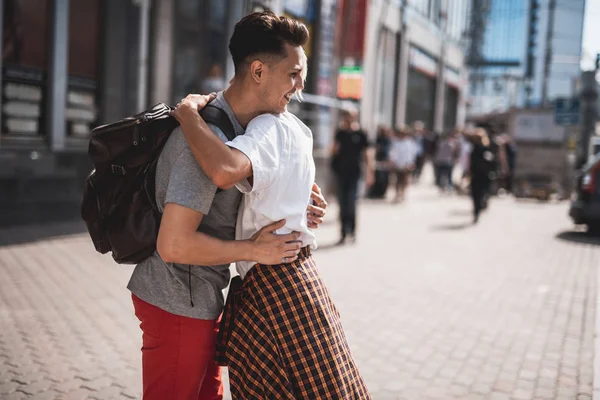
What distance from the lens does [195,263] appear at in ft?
6.28

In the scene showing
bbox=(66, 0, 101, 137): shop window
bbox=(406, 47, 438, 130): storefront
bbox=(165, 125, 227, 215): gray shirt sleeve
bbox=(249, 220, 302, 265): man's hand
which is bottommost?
bbox=(249, 220, 302, 265): man's hand

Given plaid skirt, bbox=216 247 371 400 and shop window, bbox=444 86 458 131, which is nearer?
plaid skirt, bbox=216 247 371 400

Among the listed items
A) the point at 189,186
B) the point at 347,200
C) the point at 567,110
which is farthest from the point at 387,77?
the point at 189,186

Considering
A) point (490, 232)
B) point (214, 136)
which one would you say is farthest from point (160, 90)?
point (214, 136)

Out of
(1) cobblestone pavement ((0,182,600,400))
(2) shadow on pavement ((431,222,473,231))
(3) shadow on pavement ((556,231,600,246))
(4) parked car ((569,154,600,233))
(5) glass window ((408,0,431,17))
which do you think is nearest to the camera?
(1) cobblestone pavement ((0,182,600,400))

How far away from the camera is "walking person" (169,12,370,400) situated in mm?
1917

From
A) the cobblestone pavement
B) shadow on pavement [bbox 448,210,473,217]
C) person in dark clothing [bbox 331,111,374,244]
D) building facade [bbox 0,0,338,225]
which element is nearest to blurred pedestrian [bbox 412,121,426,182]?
shadow on pavement [bbox 448,210,473,217]

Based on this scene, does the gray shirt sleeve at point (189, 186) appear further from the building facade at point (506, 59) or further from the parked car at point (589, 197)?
the building facade at point (506, 59)

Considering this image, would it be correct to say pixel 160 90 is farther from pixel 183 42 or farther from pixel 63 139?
pixel 63 139

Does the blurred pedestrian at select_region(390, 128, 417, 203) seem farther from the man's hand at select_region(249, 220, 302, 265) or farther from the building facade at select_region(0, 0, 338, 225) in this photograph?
the man's hand at select_region(249, 220, 302, 265)

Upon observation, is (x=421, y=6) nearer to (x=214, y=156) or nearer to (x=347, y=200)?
(x=347, y=200)

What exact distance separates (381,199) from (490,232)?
18.3 ft

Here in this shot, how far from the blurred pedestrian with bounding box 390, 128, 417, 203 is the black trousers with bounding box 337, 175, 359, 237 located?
23.5 feet

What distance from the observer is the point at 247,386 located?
6.54 feet
